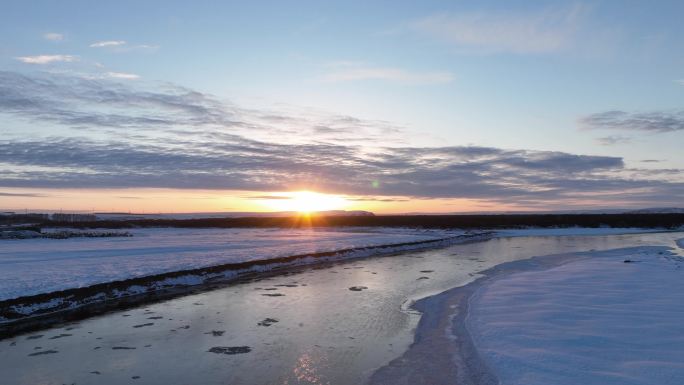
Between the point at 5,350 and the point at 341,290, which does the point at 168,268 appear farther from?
the point at 5,350

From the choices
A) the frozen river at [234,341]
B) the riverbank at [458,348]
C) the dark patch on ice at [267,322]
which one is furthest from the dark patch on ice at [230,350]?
the riverbank at [458,348]

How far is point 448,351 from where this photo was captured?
28.0ft

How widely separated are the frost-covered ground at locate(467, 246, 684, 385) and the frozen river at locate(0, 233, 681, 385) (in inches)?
72.6

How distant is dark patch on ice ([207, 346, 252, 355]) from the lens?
28.6ft

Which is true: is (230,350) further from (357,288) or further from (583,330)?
(357,288)

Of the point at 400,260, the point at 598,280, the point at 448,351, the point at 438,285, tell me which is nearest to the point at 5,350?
the point at 448,351

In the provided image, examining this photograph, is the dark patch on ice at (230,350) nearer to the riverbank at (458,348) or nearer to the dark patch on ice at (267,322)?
the dark patch on ice at (267,322)

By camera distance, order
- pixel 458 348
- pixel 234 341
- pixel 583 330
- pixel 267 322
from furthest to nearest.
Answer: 1. pixel 267 322
2. pixel 234 341
3. pixel 583 330
4. pixel 458 348

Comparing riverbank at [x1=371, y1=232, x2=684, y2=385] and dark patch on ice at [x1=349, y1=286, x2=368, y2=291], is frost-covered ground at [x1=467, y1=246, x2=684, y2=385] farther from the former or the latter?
dark patch on ice at [x1=349, y1=286, x2=368, y2=291]

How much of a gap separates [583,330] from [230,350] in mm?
6380

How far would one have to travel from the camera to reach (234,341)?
9.49 m

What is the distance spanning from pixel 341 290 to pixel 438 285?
138 inches

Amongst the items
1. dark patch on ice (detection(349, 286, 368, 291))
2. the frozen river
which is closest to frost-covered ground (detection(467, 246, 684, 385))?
the frozen river

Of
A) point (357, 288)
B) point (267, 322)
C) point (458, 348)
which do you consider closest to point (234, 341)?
point (267, 322)
